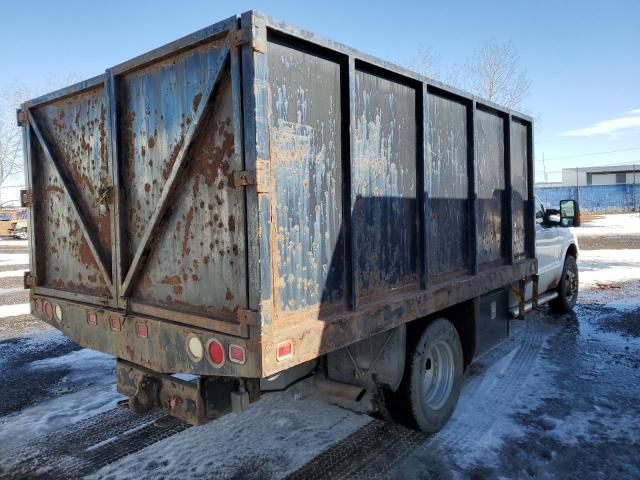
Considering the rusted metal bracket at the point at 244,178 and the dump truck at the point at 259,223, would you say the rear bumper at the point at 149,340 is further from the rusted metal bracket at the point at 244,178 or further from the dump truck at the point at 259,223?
the rusted metal bracket at the point at 244,178

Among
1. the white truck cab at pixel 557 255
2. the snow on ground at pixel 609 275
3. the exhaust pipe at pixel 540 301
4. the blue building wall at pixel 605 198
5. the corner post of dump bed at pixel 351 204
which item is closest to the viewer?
the corner post of dump bed at pixel 351 204

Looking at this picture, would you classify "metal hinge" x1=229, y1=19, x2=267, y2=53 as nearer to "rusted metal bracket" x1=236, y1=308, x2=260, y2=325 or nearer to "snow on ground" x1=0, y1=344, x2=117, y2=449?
"rusted metal bracket" x1=236, y1=308, x2=260, y2=325

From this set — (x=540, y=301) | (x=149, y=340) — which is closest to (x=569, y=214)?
(x=540, y=301)

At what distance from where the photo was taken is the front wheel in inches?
317

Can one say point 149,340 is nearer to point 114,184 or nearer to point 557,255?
point 114,184

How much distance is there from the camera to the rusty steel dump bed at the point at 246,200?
8.47ft

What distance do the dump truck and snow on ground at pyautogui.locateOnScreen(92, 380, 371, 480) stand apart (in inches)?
21.0

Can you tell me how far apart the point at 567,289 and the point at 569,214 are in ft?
5.31

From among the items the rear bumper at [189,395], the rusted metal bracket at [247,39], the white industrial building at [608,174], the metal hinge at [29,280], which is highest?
the white industrial building at [608,174]

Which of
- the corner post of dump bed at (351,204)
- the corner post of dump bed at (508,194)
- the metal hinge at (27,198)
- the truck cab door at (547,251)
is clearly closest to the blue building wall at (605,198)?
the truck cab door at (547,251)

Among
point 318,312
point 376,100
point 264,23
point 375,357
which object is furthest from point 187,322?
point 376,100

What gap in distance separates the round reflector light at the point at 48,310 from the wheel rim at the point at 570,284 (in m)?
7.49

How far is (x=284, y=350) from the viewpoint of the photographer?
2.58 metres

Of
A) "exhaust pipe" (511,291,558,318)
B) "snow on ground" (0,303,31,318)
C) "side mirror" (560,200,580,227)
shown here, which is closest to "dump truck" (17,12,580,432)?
"exhaust pipe" (511,291,558,318)
